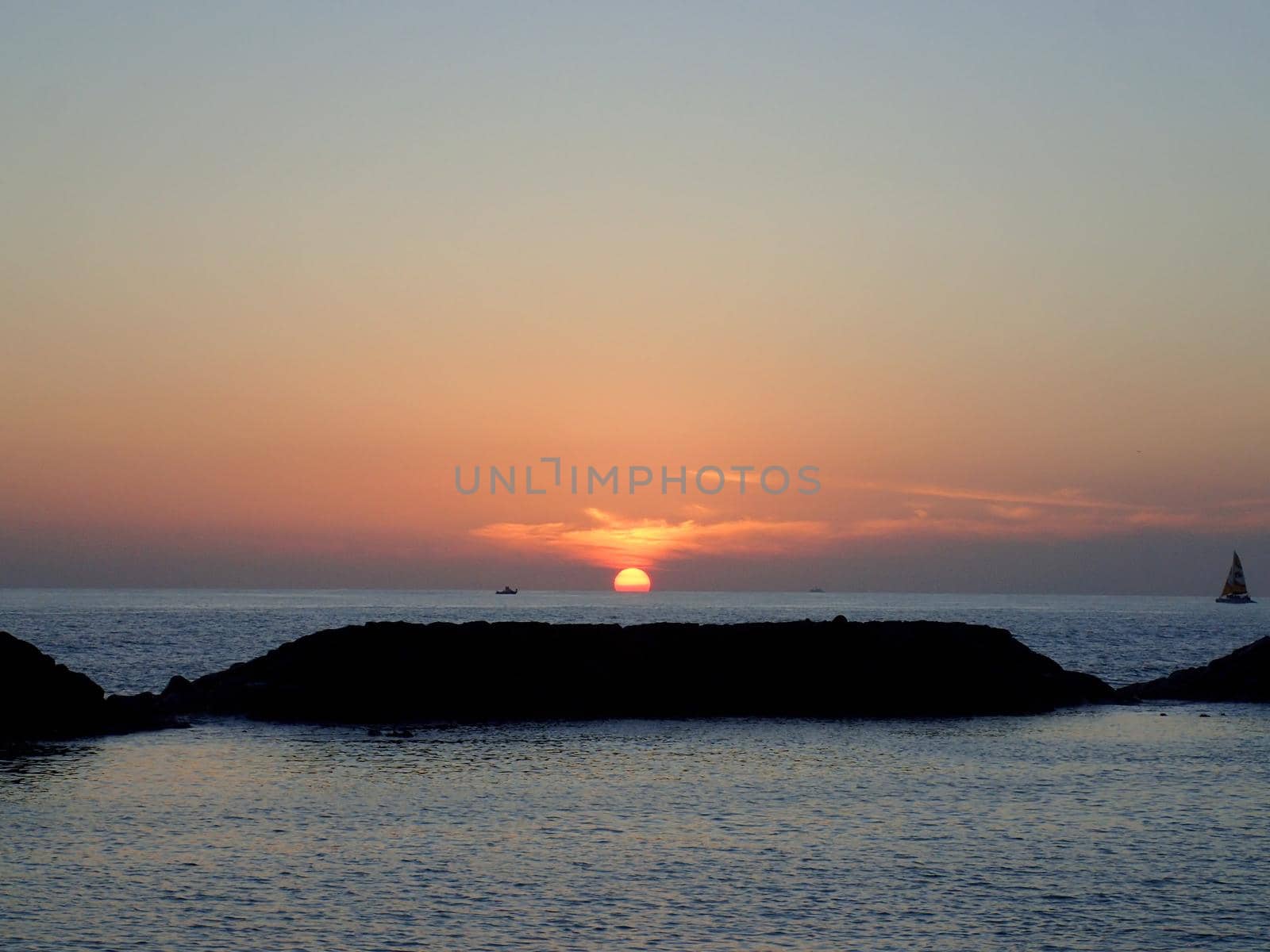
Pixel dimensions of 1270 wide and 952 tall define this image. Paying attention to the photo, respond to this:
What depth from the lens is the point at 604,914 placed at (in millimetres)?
23359

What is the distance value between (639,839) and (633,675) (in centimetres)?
3131

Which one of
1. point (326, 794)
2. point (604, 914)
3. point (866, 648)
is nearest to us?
point (604, 914)

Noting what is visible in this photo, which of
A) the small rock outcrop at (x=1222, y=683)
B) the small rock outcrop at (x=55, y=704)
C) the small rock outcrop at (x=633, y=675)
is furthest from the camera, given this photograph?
the small rock outcrop at (x=1222, y=683)

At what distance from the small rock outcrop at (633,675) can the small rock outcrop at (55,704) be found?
3.80 meters

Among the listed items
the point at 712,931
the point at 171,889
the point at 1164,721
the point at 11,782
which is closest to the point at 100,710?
the point at 11,782

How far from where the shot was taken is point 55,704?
48.5 metres

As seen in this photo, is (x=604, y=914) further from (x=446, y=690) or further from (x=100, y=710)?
(x=446, y=690)

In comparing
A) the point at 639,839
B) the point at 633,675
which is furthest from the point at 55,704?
the point at 639,839

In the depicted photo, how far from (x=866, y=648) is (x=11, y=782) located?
42.4 m

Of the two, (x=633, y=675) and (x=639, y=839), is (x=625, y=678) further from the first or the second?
(x=639, y=839)

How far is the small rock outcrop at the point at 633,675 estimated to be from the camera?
5625 centimetres

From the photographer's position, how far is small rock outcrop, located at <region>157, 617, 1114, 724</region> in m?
56.2

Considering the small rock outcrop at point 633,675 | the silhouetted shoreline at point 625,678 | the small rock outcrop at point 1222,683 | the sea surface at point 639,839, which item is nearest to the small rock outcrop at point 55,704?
the silhouetted shoreline at point 625,678

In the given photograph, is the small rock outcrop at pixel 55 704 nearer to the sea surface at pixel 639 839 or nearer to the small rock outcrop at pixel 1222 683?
the sea surface at pixel 639 839
